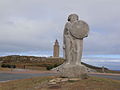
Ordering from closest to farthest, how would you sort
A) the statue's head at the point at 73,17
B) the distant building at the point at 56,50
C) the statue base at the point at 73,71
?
the statue base at the point at 73,71 < the statue's head at the point at 73,17 < the distant building at the point at 56,50

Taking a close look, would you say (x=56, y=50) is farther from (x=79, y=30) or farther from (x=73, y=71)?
(x=73, y=71)

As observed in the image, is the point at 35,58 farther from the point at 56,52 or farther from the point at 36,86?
the point at 36,86

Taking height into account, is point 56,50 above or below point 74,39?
above

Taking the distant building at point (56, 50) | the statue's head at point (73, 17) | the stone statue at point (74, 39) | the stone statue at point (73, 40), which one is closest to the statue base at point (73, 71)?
the stone statue at point (73, 40)

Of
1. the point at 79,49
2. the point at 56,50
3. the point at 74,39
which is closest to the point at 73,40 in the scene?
the point at 74,39

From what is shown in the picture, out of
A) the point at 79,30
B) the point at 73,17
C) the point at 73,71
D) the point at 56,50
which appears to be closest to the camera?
the point at 73,71

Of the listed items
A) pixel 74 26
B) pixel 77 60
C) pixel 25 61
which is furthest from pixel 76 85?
pixel 25 61

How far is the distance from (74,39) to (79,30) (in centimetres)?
58

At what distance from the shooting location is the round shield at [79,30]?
51.1 ft

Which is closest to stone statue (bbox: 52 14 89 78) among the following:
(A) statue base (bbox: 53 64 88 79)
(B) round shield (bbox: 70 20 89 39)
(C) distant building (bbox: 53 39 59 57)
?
(B) round shield (bbox: 70 20 89 39)

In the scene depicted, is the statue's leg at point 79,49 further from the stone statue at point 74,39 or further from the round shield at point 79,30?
the round shield at point 79,30

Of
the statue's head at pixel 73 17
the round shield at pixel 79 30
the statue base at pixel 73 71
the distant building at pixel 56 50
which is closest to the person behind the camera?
the statue base at pixel 73 71

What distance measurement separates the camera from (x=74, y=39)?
15695 millimetres

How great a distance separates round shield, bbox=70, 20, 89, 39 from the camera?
15567 millimetres
